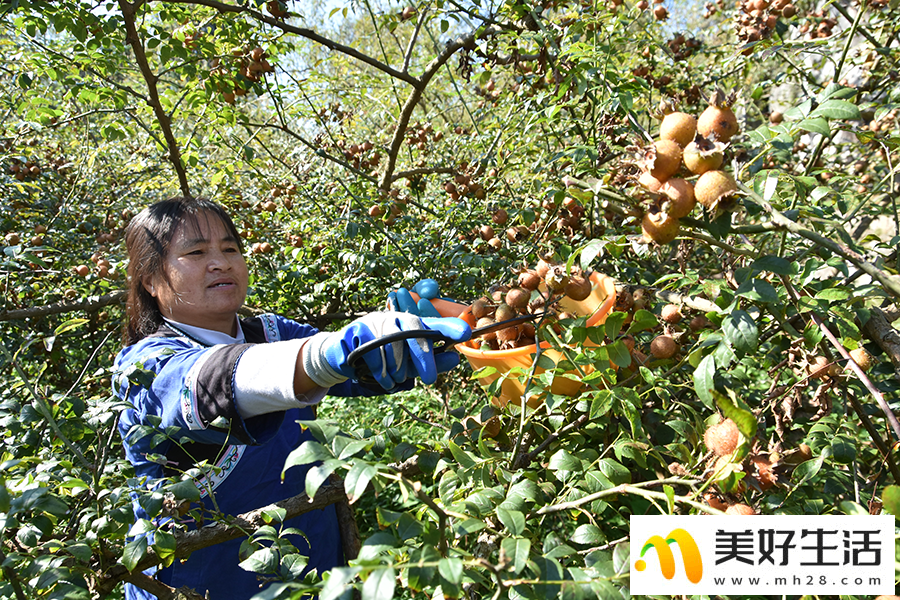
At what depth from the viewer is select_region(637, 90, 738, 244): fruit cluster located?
1.01 metres

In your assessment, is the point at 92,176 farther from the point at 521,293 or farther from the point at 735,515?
the point at 735,515

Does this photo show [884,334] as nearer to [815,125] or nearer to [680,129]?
[815,125]

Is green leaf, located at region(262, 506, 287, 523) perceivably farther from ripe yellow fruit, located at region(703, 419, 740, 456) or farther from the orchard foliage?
ripe yellow fruit, located at region(703, 419, 740, 456)

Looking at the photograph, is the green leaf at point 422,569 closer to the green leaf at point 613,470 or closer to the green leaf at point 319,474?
the green leaf at point 319,474

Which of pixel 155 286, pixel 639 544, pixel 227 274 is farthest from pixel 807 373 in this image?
pixel 155 286

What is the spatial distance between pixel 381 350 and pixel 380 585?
714mm

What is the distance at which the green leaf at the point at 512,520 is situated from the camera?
0.96 m

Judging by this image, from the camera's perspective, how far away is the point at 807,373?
1.38 metres

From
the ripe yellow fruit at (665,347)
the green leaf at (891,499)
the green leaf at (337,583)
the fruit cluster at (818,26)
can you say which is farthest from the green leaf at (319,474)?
the fruit cluster at (818,26)

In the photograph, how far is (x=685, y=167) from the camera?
3.65 ft

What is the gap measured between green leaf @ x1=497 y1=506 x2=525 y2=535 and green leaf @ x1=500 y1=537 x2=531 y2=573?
0.04 m

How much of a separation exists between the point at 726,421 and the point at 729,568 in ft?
0.91

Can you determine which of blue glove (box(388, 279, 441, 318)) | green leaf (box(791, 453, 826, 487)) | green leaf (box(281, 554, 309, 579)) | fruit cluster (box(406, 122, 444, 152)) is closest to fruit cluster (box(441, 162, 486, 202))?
fruit cluster (box(406, 122, 444, 152))

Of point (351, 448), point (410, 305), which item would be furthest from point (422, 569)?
point (410, 305)
